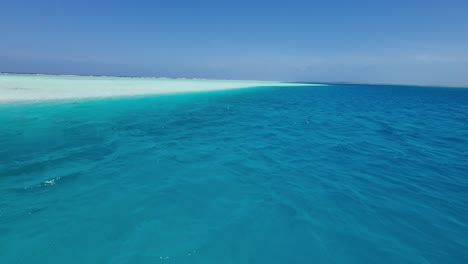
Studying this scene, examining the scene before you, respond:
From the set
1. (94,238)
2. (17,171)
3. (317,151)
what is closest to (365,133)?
(317,151)

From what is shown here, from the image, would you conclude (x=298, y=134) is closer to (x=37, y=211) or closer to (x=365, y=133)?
(x=365, y=133)

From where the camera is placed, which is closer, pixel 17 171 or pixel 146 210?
pixel 146 210

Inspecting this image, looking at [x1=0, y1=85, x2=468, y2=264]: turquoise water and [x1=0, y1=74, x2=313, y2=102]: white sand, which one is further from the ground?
[x1=0, y1=74, x2=313, y2=102]: white sand

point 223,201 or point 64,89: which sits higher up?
point 64,89

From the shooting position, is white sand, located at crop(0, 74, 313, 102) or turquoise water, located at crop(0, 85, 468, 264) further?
white sand, located at crop(0, 74, 313, 102)

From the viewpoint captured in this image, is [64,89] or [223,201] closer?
[223,201]

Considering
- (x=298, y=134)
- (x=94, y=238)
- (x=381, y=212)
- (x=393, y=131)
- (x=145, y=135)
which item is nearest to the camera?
(x=94, y=238)

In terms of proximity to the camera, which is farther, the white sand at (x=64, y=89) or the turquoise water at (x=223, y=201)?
Result: the white sand at (x=64, y=89)

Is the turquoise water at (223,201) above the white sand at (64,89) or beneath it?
beneath
